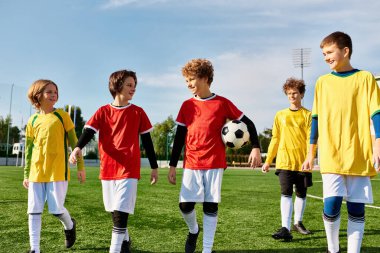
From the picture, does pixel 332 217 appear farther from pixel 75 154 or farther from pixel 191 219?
pixel 75 154

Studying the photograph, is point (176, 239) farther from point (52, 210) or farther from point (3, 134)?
point (3, 134)

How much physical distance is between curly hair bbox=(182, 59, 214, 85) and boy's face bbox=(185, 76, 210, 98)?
4 cm

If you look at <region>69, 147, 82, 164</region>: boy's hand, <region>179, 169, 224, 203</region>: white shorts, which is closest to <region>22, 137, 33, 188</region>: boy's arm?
<region>69, 147, 82, 164</region>: boy's hand

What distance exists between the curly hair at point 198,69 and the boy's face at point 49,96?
1.52m

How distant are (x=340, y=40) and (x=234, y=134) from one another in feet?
4.36

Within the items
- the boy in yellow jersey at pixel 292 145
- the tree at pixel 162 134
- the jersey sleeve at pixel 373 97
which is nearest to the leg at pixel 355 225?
the jersey sleeve at pixel 373 97

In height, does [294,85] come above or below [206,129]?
above

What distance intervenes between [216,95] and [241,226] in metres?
2.61

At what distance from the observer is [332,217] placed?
370 centimetres

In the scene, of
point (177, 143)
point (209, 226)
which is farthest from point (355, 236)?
point (177, 143)

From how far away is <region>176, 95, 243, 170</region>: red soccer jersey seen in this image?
13.3 feet

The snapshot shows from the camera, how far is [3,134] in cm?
5834

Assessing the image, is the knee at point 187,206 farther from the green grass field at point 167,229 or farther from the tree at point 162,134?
the tree at point 162,134

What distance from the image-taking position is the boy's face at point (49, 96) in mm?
4539
